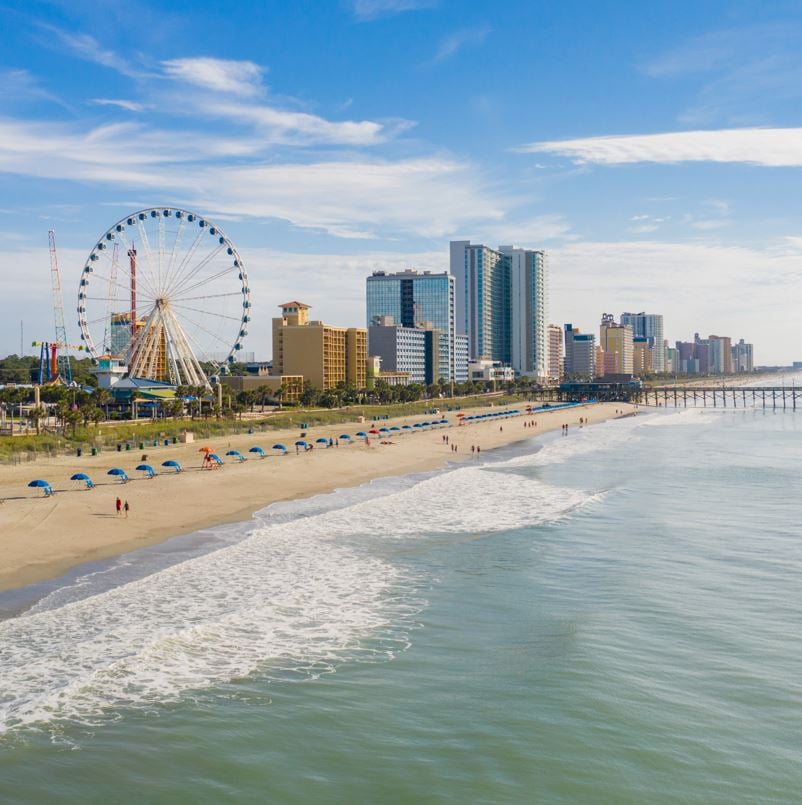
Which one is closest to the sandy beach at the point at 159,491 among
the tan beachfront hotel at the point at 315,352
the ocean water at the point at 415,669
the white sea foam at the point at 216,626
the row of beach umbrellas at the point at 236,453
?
the row of beach umbrellas at the point at 236,453

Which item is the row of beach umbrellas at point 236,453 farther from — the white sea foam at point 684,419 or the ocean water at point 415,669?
the white sea foam at point 684,419

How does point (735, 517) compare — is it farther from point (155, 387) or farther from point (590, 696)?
point (155, 387)

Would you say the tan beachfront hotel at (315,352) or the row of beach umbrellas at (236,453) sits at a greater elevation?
the tan beachfront hotel at (315,352)

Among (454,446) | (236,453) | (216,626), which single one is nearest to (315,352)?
(454,446)

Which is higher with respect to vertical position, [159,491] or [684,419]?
[159,491]

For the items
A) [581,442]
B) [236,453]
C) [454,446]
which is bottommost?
[581,442]

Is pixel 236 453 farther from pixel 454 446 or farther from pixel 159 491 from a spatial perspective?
pixel 454 446
